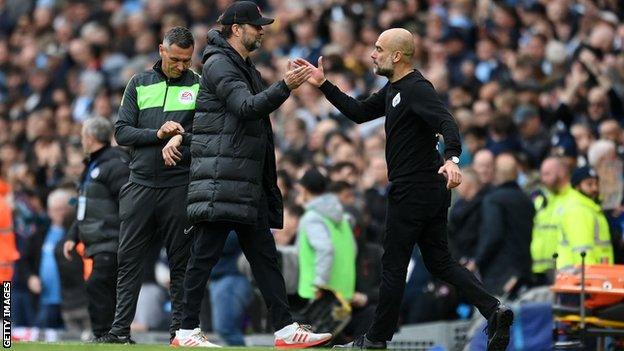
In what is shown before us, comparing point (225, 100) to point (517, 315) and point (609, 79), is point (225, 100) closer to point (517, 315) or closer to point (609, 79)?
point (517, 315)

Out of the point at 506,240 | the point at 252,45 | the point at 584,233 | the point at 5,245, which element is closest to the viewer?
the point at 252,45

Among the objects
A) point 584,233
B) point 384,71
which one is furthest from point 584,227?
point 384,71

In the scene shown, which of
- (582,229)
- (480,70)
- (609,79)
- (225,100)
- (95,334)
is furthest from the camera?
(480,70)

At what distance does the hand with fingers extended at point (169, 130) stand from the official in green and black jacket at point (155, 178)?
0.11 metres

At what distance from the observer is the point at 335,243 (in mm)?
16297

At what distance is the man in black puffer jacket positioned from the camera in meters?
14.4

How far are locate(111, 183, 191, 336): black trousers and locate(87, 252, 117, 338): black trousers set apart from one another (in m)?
1.19

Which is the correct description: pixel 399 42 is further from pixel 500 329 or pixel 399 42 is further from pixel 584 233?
pixel 584 233

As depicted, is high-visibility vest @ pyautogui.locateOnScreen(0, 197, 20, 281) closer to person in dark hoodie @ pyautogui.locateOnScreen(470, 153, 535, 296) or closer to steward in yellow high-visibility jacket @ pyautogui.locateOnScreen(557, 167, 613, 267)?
person in dark hoodie @ pyautogui.locateOnScreen(470, 153, 535, 296)

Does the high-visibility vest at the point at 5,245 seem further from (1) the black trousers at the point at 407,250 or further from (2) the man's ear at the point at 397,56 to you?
(2) the man's ear at the point at 397,56

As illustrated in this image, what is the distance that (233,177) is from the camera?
40.1 ft

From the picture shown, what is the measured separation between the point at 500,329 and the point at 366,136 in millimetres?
9128

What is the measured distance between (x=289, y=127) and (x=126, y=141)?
885 cm

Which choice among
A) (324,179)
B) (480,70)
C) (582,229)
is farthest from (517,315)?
(480,70)
